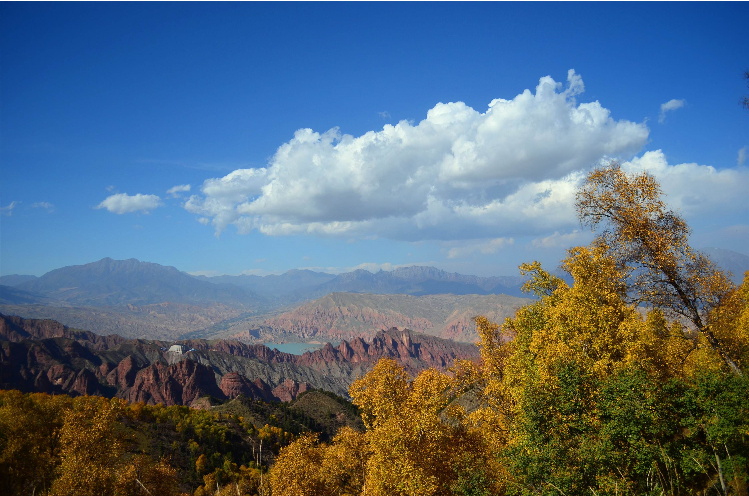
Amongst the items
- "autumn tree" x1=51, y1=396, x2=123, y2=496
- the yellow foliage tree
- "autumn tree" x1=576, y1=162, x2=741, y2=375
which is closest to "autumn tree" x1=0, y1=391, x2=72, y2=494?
"autumn tree" x1=51, y1=396, x2=123, y2=496

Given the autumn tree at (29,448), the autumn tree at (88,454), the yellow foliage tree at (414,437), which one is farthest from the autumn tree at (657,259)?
the autumn tree at (29,448)

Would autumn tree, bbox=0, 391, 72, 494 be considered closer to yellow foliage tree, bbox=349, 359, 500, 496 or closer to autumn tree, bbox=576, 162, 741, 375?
yellow foliage tree, bbox=349, 359, 500, 496

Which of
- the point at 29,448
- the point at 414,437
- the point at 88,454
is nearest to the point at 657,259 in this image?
the point at 414,437

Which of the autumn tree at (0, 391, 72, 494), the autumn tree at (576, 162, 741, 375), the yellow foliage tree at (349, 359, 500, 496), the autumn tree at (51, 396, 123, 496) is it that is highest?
the autumn tree at (576, 162, 741, 375)

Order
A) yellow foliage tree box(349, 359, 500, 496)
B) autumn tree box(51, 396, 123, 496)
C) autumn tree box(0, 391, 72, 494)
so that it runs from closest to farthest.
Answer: yellow foliage tree box(349, 359, 500, 496) < autumn tree box(51, 396, 123, 496) < autumn tree box(0, 391, 72, 494)

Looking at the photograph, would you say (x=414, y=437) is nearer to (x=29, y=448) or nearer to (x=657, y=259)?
(x=657, y=259)

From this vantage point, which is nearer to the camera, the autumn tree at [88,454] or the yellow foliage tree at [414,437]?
the yellow foliage tree at [414,437]

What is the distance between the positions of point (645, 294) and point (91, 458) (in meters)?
42.2

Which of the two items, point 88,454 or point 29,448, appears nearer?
point 88,454

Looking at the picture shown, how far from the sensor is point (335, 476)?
30.1m

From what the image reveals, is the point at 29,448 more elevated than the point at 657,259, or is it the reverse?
the point at 657,259

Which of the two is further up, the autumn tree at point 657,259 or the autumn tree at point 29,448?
the autumn tree at point 657,259

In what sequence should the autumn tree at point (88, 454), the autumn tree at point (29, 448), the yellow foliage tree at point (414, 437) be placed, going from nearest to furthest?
the yellow foliage tree at point (414, 437), the autumn tree at point (88, 454), the autumn tree at point (29, 448)

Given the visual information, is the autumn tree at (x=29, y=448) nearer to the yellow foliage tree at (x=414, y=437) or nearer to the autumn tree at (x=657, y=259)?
the yellow foliage tree at (x=414, y=437)
